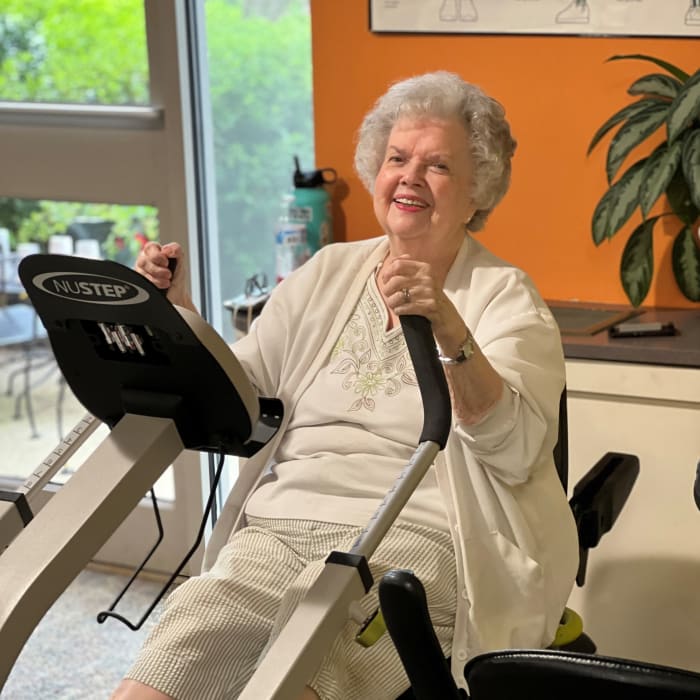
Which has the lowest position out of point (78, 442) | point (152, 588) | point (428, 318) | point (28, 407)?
point (152, 588)

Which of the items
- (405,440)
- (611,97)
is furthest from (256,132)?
(405,440)

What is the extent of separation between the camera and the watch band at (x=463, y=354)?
1682mm

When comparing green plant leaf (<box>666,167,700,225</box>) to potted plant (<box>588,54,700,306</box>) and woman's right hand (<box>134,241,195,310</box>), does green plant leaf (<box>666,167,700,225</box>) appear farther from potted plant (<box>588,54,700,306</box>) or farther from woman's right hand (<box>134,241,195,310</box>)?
woman's right hand (<box>134,241,195,310</box>)

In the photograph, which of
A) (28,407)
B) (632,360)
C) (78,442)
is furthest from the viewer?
(28,407)

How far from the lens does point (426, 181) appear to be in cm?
199

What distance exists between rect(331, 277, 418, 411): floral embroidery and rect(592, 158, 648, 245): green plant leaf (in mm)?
730

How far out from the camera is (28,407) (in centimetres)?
357

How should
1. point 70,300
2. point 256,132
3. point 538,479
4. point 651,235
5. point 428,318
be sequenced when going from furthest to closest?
1. point 256,132
2. point 651,235
3. point 538,479
4. point 428,318
5. point 70,300

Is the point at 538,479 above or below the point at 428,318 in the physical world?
below

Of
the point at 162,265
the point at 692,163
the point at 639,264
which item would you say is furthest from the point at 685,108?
the point at 162,265

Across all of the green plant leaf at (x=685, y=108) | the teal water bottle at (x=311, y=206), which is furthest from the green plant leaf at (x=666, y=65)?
the teal water bottle at (x=311, y=206)

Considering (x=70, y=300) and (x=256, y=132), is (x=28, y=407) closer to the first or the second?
(x=256, y=132)

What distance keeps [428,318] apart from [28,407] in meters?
2.27

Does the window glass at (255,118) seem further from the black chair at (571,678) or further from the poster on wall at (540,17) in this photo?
the black chair at (571,678)
